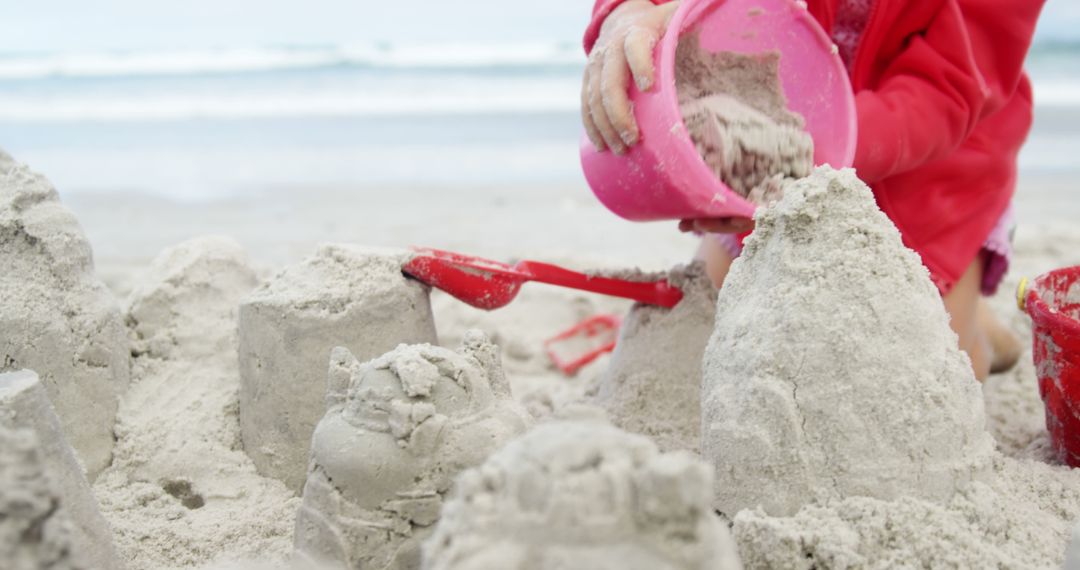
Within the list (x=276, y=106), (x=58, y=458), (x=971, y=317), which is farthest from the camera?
(x=276, y=106)

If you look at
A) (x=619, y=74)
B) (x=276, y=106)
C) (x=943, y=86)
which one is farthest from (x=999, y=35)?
(x=276, y=106)

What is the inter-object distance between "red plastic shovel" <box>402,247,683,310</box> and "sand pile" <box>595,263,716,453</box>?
3cm

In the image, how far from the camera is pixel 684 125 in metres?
1.54

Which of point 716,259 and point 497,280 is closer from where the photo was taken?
point 497,280

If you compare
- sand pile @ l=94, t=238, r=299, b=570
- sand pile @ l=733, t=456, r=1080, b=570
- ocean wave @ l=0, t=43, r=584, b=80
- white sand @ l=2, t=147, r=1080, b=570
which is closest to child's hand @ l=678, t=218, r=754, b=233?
white sand @ l=2, t=147, r=1080, b=570

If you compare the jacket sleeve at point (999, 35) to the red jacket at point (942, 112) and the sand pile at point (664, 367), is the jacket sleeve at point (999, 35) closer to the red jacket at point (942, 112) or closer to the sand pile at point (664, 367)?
the red jacket at point (942, 112)

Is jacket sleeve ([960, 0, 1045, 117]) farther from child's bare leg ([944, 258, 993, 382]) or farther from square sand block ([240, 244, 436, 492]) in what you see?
square sand block ([240, 244, 436, 492])

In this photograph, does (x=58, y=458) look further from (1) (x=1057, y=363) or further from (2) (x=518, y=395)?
(1) (x=1057, y=363)

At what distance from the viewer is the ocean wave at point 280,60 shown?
8.48 metres

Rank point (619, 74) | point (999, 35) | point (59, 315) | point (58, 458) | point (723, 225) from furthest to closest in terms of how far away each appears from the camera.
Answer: point (999, 35), point (723, 225), point (619, 74), point (59, 315), point (58, 458)

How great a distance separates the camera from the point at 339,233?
3.38 meters

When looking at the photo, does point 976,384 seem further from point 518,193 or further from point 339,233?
point 518,193

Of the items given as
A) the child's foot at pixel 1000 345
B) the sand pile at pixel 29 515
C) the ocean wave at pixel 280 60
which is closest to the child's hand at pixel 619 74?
the sand pile at pixel 29 515

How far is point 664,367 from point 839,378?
1.95ft
